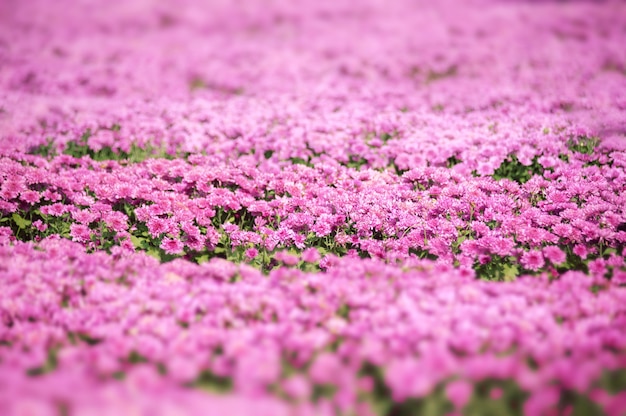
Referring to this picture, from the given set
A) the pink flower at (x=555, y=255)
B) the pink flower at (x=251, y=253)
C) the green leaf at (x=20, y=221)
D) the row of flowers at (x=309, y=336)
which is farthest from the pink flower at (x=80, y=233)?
the pink flower at (x=555, y=255)

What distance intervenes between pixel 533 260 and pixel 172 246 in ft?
10.8

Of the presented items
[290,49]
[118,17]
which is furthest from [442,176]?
[118,17]

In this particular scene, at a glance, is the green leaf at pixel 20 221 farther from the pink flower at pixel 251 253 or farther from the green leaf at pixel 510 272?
the green leaf at pixel 510 272

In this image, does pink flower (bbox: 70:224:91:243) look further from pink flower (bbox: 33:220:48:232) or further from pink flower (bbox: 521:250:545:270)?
pink flower (bbox: 521:250:545:270)

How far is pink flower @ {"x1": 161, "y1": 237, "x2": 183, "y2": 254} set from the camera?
4395 millimetres

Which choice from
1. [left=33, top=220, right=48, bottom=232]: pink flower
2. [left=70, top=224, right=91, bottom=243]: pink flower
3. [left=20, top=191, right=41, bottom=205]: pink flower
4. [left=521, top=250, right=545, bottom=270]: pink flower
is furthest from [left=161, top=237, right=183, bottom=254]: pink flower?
[left=521, top=250, right=545, bottom=270]: pink flower

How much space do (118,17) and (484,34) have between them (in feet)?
41.6

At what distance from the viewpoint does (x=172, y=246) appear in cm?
443

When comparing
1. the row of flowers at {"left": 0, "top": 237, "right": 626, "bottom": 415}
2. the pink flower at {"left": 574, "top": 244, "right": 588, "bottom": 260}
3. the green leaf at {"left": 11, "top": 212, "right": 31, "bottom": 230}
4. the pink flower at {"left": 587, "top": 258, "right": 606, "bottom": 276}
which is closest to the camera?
the row of flowers at {"left": 0, "top": 237, "right": 626, "bottom": 415}

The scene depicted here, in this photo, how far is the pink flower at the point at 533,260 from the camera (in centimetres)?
398

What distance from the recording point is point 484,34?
13.7 meters

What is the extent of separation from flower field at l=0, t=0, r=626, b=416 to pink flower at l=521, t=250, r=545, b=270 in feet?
0.06

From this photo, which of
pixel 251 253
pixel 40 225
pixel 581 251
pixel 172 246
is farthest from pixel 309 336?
pixel 40 225

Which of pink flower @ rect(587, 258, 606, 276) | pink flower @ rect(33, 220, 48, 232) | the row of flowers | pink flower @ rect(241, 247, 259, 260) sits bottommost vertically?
pink flower @ rect(241, 247, 259, 260)
